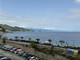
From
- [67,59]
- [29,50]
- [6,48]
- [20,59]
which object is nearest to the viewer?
[67,59]

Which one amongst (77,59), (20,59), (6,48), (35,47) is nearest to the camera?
(77,59)

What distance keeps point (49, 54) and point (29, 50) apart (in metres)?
10.2

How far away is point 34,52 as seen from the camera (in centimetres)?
3559

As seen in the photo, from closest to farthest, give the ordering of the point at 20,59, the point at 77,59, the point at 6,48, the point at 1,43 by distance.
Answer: the point at 77,59 < the point at 20,59 < the point at 6,48 < the point at 1,43

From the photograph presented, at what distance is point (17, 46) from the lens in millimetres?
44875

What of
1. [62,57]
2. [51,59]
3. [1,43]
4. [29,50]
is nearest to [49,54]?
[51,59]

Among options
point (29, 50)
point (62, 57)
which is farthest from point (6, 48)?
point (62, 57)

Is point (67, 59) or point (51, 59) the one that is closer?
point (67, 59)

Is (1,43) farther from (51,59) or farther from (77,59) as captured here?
(77,59)

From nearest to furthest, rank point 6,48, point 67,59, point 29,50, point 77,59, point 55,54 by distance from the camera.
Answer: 1. point 77,59
2. point 67,59
3. point 55,54
4. point 29,50
5. point 6,48

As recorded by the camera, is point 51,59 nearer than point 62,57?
No

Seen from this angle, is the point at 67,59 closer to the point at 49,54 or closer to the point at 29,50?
the point at 49,54

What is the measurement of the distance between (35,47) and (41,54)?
3866mm

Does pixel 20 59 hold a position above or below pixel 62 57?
below
